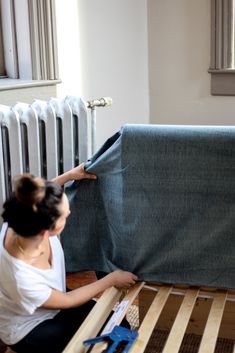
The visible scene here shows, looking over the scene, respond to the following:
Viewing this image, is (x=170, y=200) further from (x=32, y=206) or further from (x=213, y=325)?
(x=32, y=206)

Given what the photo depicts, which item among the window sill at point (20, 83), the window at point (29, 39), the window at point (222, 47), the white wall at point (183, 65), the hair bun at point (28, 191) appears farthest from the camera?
the white wall at point (183, 65)

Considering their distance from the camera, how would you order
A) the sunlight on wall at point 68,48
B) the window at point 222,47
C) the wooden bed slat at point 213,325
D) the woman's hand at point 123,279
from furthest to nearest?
1. the window at point 222,47
2. the sunlight on wall at point 68,48
3. the woman's hand at point 123,279
4. the wooden bed slat at point 213,325

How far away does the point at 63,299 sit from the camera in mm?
1317

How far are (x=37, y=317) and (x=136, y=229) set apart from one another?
1.13 ft

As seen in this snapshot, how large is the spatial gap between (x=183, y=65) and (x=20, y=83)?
0.96 m

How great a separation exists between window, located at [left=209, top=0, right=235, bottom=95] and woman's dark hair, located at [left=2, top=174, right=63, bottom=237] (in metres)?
1.62

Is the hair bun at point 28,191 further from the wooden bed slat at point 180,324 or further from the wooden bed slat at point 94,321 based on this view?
the wooden bed slat at point 180,324

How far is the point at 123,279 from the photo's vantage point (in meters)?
1.48

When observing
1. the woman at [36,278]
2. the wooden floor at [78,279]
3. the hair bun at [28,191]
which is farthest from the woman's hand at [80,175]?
the wooden floor at [78,279]

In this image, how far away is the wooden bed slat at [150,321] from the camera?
1.22 meters

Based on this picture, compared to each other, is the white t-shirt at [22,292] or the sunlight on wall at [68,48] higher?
the sunlight on wall at [68,48]

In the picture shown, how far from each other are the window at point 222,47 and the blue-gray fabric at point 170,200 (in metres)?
1.21

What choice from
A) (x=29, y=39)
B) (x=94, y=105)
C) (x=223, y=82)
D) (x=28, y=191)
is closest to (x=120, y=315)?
(x=28, y=191)

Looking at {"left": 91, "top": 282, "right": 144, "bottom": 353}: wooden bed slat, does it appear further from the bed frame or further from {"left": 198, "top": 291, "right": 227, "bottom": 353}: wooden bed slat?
{"left": 198, "top": 291, "right": 227, "bottom": 353}: wooden bed slat
